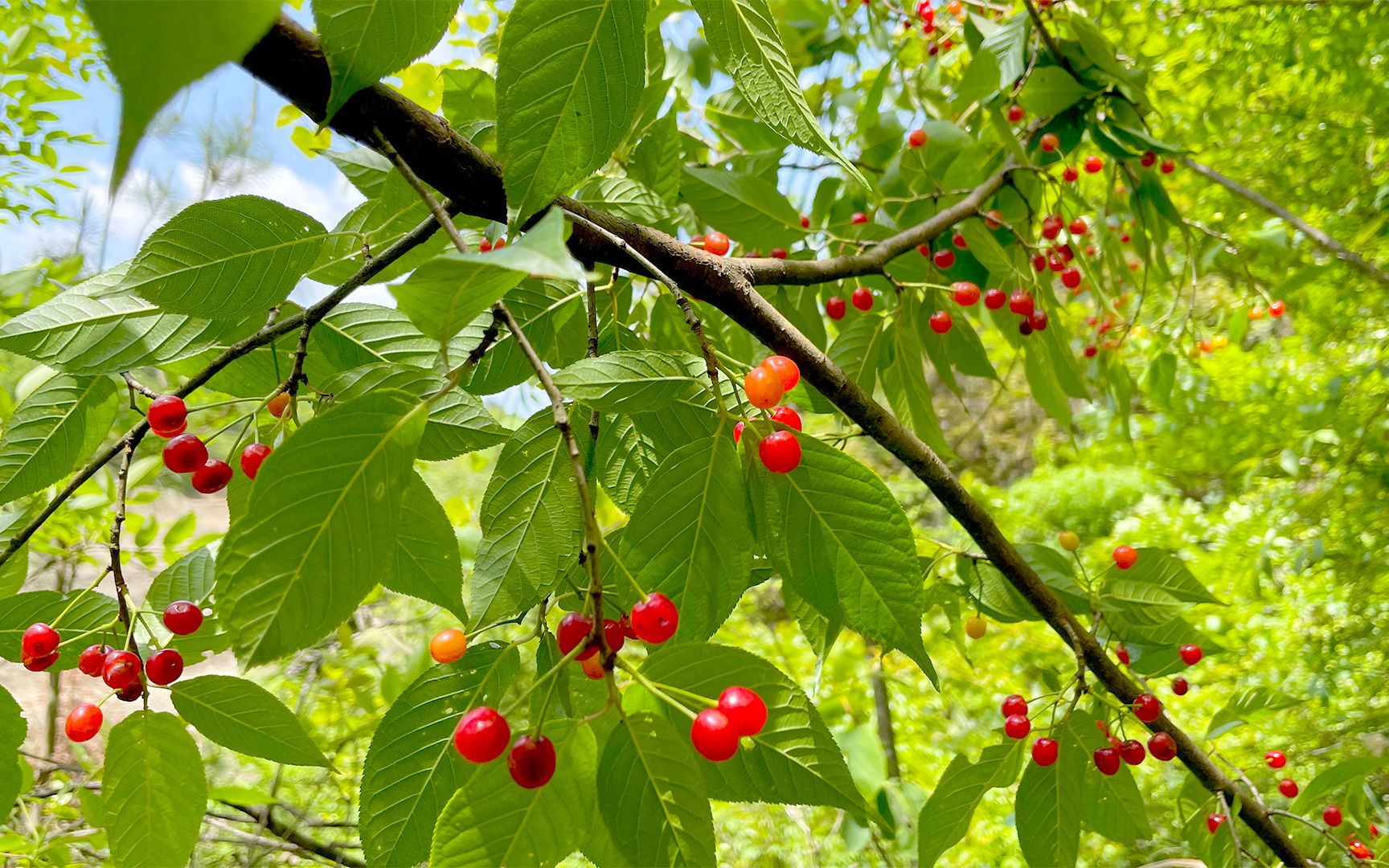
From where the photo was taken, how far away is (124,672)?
0.37 meters

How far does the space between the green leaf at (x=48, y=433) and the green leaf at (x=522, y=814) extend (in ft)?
0.98

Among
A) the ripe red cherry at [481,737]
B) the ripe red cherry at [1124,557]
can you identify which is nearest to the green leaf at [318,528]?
the ripe red cherry at [481,737]

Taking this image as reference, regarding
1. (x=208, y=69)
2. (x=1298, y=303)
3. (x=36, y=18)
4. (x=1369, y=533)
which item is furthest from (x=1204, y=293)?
(x=208, y=69)

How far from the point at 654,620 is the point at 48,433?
335mm

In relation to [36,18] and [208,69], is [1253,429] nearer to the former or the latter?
[208,69]

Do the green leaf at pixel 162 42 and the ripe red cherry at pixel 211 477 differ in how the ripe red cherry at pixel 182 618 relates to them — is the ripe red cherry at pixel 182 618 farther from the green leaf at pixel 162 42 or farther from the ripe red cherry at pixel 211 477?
the green leaf at pixel 162 42

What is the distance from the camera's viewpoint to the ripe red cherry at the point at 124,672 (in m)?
0.36

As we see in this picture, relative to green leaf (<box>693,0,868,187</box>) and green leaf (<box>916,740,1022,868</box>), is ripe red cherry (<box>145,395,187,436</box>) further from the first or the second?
green leaf (<box>916,740,1022,868</box>)

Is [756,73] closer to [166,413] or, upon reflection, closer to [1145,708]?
[166,413]

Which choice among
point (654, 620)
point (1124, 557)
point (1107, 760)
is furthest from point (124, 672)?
point (1124, 557)

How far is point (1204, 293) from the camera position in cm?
405

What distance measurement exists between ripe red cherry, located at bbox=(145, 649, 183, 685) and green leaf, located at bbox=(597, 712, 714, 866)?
0.25 metres

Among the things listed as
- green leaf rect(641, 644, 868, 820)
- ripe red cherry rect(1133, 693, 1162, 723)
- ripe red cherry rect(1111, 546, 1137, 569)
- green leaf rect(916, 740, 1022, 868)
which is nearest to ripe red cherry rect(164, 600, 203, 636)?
green leaf rect(641, 644, 868, 820)

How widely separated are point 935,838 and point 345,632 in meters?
1.35
